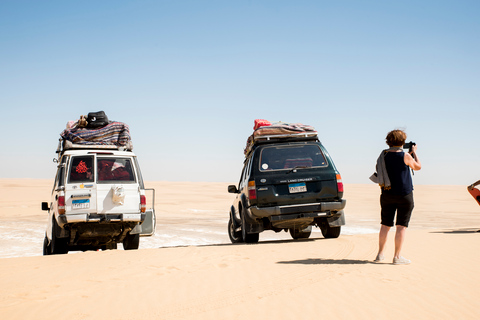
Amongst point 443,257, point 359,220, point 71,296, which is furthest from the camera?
point 359,220

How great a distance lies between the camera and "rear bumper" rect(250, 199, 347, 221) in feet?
33.1

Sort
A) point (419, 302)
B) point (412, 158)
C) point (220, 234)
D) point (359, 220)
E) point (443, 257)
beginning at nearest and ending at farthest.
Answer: point (419, 302)
point (412, 158)
point (443, 257)
point (220, 234)
point (359, 220)

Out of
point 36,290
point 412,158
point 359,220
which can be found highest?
point 412,158

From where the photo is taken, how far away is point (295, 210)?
33.2ft

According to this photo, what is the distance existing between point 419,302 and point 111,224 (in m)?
6.95

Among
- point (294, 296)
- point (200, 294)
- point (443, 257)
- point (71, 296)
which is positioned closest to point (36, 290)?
point (71, 296)

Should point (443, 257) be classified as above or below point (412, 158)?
below

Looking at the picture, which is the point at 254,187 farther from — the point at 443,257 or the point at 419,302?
the point at 419,302

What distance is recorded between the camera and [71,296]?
5809 millimetres

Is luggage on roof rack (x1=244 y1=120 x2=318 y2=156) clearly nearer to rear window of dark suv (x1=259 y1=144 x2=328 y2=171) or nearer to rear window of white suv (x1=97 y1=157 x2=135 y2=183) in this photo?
rear window of dark suv (x1=259 y1=144 x2=328 y2=171)

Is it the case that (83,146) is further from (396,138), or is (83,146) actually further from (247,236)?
(396,138)

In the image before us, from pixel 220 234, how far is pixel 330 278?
12333 millimetres

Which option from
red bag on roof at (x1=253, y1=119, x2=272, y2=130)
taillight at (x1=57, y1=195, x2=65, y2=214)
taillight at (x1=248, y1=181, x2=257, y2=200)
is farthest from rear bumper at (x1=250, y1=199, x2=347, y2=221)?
taillight at (x1=57, y1=195, x2=65, y2=214)

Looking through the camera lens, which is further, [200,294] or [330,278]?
[330,278]
